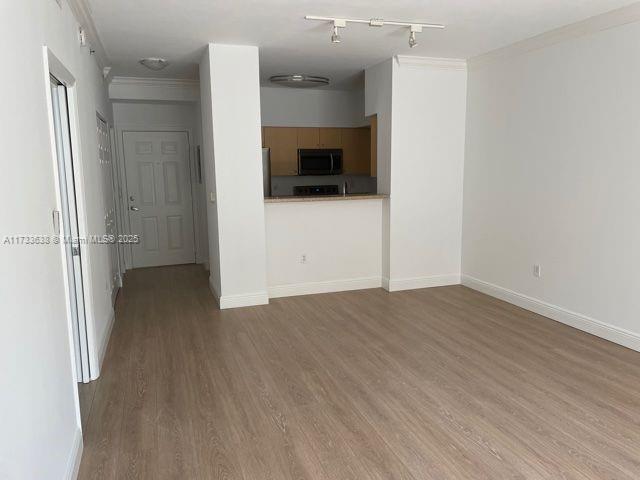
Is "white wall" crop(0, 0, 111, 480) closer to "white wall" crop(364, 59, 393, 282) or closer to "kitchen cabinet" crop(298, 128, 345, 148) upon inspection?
"white wall" crop(364, 59, 393, 282)

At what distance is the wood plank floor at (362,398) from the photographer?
2.32m

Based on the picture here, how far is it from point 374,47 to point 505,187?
1.90m

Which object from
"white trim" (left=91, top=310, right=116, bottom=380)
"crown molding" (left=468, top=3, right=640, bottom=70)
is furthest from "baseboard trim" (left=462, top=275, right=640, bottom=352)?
"white trim" (left=91, top=310, right=116, bottom=380)

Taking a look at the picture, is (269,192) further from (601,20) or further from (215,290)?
(601,20)

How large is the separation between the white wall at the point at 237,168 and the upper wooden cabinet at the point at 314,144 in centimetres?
198

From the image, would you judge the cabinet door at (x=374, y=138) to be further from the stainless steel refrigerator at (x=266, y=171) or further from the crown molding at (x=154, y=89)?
the crown molding at (x=154, y=89)

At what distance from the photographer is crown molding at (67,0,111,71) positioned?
125 inches

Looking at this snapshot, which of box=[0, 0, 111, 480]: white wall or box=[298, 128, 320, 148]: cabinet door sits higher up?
box=[298, 128, 320, 148]: cabinet door

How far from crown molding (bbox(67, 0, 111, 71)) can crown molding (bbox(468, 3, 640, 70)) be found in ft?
12.0

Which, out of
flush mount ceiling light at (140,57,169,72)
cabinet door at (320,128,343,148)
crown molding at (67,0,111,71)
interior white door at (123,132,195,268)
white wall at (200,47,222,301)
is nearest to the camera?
crown molding at (67,0,111,71)

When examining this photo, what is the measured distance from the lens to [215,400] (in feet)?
9.70

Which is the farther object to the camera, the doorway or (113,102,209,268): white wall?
(113,102,209,268): white wall

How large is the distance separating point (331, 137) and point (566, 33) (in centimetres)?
368

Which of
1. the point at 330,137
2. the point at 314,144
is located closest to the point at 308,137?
the point at 314,144
